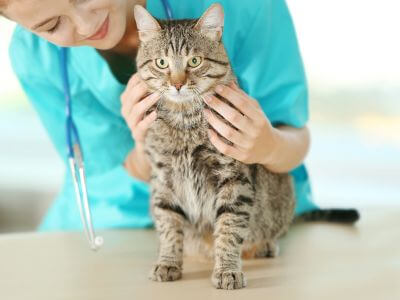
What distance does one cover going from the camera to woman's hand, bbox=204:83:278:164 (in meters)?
1.09

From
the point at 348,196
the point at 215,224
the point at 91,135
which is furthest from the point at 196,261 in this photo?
the point at 348,196

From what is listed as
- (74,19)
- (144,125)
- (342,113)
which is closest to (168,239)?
(144,125)

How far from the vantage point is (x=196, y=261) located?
4.11 feet

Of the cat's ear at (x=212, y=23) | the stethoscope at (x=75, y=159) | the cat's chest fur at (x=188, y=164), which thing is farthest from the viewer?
the stethoscope at (x=75, y=159)

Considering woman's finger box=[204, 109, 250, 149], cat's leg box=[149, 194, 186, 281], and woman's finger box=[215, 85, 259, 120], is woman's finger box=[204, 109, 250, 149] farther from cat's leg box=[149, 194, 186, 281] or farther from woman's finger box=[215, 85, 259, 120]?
cat's leg box=[149, 194, 186, 281]

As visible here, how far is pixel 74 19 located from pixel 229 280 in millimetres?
511

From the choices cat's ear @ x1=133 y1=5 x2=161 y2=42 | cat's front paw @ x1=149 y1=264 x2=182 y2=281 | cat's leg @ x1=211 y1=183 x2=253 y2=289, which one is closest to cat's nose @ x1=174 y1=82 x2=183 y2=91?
cat's ear @ x1=133 y1=5 x2=161 y2=42

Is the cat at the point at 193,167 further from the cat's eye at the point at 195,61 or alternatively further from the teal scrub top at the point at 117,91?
the teal scrub top at the point at 117,91

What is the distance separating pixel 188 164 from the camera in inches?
44.9

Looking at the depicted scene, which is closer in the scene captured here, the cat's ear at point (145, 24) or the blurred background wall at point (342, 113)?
the cat's ear at point (145, 24)

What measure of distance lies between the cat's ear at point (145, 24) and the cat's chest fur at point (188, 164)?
0.16 m

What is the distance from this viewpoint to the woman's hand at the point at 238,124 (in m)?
1.09

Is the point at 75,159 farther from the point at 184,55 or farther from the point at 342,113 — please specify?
the point at 342,113

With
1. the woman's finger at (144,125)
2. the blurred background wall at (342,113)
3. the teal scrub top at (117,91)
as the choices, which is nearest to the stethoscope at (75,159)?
the teal scrub top at (117,91)
